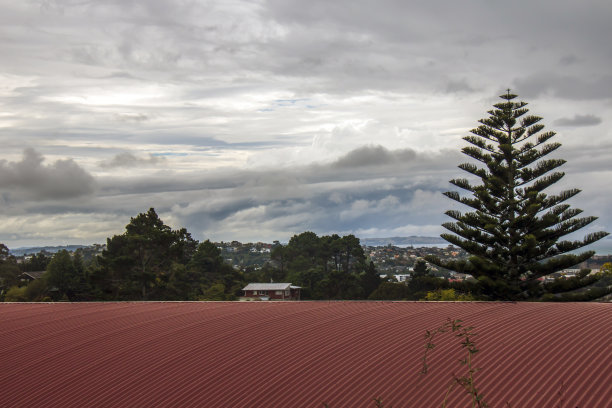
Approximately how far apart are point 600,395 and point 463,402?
191 centimetres

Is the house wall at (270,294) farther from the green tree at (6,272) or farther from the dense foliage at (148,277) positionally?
the green tree at (6,272)

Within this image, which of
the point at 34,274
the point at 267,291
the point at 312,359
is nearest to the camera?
the point at 312,359

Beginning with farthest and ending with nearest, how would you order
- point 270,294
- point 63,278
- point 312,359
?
point 270,294 < point 63,278 < point 312,359

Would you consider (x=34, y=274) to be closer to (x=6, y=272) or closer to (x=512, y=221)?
(x=6, y=272)

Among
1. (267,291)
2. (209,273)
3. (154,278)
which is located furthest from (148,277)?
(267,291)

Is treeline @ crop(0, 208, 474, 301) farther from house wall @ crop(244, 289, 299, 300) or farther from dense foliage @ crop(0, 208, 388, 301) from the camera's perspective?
house wall @ crop(244, 289, 299, 300)

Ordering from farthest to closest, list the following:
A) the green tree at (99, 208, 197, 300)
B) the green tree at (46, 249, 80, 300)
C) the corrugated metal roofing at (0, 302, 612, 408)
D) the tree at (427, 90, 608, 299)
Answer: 1. the green tree at (46, 249, 80, 300)
2. the green tree at (99, 208, 197, 300)
3. the tree at (427, 90, 608, 299)
4. the corrugated metal roofing at (0, 302, 612, 408)

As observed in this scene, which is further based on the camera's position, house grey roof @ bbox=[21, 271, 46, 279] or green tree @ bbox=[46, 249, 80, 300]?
house grey roof @ bbox=[21, 271, 46, 279]

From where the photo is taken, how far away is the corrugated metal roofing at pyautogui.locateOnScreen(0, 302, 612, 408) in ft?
31.3

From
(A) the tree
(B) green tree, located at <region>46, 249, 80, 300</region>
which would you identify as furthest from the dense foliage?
(A) the tree

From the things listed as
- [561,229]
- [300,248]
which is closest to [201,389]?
[561,229]

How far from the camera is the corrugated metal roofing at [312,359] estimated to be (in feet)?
31.3

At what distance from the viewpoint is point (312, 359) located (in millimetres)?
11398

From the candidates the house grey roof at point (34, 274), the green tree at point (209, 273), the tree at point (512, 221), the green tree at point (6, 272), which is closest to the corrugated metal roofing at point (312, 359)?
the tree at point (512, 221)
